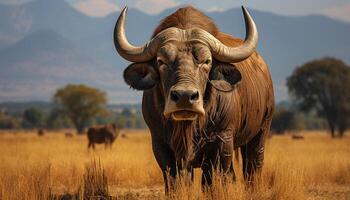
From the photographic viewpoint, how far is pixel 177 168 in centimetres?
685

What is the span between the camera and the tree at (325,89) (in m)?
58.9

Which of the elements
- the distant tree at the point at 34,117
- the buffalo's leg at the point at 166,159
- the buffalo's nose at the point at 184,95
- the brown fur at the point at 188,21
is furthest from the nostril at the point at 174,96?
the distant tree at the point at 34,117

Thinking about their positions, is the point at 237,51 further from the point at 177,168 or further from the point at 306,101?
the point at 306,101

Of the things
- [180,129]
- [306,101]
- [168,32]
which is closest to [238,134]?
[180,129]

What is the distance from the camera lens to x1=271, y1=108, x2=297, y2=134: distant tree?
72375 mm

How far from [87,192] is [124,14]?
2.79 m

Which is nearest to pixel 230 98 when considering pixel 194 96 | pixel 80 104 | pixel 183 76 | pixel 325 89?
pixel 183 76

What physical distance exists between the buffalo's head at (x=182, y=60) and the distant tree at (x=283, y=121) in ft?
216

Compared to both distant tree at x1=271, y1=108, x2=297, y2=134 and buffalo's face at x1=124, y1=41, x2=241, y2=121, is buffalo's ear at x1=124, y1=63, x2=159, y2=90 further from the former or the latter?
distant tree at x1=271, y1=108, x2=297, y2=134

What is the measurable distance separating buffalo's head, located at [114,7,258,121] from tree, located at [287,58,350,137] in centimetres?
5389

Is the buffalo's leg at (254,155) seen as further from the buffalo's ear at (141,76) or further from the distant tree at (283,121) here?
the distant tree at (283,121)

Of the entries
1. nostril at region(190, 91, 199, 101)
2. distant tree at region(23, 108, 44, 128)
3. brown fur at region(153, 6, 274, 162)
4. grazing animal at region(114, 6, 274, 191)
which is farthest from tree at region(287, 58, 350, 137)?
distant tree at region(23, 108, 44, 128)

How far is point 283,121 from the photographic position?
7419cm

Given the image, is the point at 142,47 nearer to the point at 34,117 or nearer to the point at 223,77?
the point at 223,77
